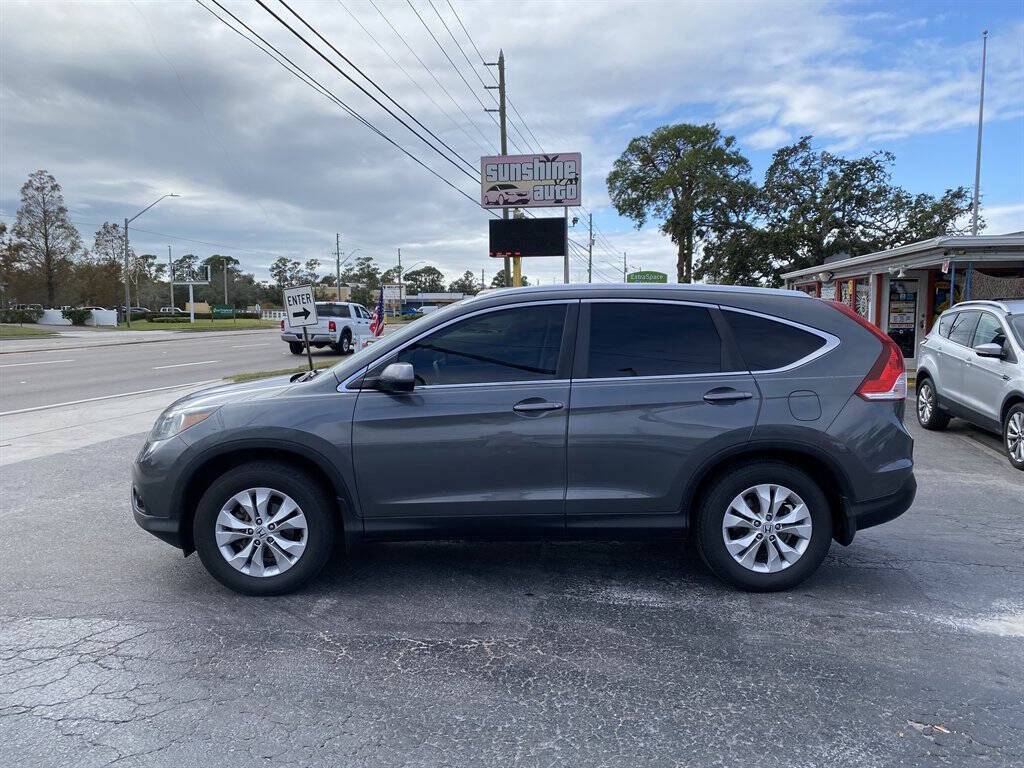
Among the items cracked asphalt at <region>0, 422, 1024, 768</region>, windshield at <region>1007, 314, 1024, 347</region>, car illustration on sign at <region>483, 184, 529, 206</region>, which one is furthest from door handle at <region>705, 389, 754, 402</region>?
car illustration on sign at <region>483, 184, 529, 206</region>

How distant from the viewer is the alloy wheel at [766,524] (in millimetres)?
4195

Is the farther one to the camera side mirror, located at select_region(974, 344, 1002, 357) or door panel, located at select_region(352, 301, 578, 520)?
side mirror, located at select_region(974, 344, 1002, 357)

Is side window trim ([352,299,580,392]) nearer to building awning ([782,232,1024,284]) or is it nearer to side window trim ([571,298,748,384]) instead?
side window trim ([571,298,748,384])

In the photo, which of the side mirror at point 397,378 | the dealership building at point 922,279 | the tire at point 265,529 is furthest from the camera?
the dealership building at point 922,279

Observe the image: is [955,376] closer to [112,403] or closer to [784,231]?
[112,403]

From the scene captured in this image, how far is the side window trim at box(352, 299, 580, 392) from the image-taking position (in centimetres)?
420

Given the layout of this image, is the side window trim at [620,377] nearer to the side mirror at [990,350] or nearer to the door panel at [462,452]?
the door panel at [462,452]

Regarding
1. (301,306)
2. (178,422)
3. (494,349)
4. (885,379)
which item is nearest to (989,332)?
(885,379)

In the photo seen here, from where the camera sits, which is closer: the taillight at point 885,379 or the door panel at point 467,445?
the door panel at point 467,445

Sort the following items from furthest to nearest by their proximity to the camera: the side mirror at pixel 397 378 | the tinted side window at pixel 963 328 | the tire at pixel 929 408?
the tire at pixel 929 408
the tinted side window at pixel 963 328
the side mirror at pixel 397 378

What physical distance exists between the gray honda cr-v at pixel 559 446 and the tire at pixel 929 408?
6.66 m

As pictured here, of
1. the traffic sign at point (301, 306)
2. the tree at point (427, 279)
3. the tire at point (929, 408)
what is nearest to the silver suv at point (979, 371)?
the tire at point (929, 408)

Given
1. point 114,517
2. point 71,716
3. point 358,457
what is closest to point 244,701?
point 71,716

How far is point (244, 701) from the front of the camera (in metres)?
3.16
